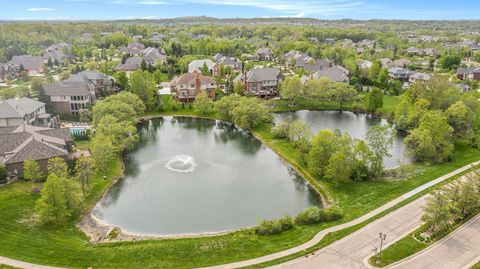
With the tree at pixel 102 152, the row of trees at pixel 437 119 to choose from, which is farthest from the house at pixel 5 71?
the row of trees at pixel 437 119

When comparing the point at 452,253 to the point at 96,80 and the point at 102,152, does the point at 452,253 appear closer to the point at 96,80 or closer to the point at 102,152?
the point at 102,152

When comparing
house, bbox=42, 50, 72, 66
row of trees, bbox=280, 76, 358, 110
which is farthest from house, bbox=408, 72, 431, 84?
house, bbox=42, 50, 72, 66

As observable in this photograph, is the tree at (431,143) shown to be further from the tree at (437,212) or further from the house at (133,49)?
the house at (133,49)

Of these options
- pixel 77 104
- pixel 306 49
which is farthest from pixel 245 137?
pixel 306 49

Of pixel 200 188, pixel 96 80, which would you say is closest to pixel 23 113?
pixel 96 80

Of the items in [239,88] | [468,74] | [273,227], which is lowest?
[273,227]

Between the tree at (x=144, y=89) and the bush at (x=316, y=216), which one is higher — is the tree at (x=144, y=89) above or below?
above
